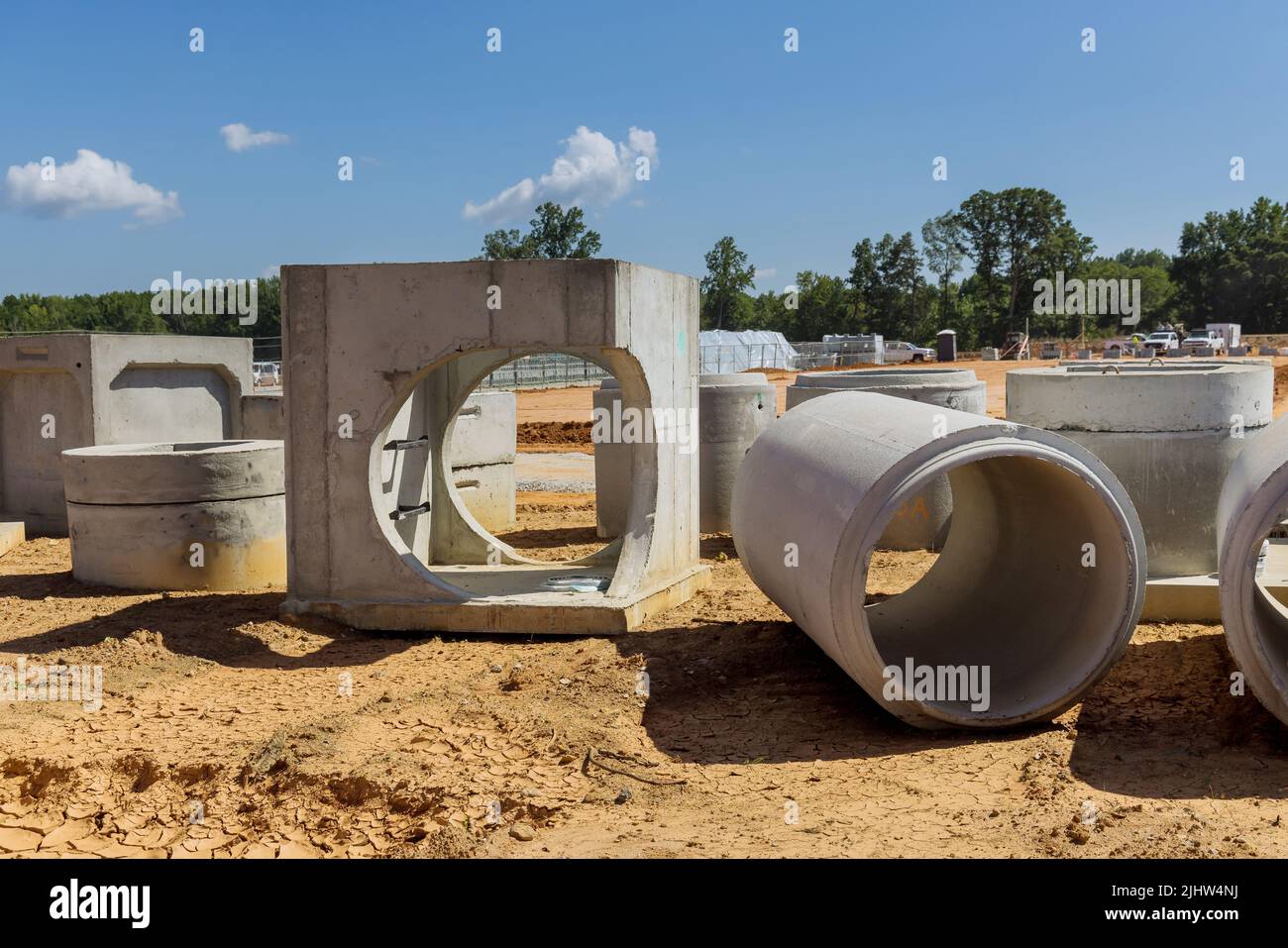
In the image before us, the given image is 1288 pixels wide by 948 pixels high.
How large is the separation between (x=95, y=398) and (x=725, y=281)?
5454 cm

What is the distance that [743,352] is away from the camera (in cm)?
5019

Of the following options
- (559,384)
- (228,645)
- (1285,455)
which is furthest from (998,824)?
(559,384)

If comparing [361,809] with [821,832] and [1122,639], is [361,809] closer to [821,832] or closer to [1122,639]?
[821,832]

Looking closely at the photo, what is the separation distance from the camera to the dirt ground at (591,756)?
537 centimetres

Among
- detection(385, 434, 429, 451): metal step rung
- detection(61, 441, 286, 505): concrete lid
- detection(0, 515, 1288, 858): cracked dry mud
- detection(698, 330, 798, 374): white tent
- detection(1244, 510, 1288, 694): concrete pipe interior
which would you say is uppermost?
detection(698, 330, 798, 374): white tent

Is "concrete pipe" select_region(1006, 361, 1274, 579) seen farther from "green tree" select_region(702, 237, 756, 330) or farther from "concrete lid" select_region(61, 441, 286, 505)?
"green tree" select_region(702, 237, 756, 330)

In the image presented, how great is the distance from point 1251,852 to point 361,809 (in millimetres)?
4007

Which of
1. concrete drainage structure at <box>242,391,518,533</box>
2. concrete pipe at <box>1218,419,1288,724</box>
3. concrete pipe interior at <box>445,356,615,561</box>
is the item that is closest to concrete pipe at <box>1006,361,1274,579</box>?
concrete pipe at <box>1218,419,1288,724</box>

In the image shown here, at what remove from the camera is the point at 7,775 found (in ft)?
20.7

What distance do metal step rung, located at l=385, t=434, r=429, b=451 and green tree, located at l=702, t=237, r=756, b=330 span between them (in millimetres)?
53484

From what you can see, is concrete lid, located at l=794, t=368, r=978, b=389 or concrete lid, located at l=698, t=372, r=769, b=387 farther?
concrete lid, located at l=698, t=372, r=769, b=387

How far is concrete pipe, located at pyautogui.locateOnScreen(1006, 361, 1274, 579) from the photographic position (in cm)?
862

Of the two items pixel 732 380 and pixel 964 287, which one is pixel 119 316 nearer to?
pixel 964 287

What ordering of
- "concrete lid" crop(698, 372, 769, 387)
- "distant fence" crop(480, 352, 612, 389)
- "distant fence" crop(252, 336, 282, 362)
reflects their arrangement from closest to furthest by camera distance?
"concrete lid" crop(698, 372, 769, 387), "distant fence" crop(480, 352, 612, 389), "distant fence" crop(252, 336, 282, 362)
